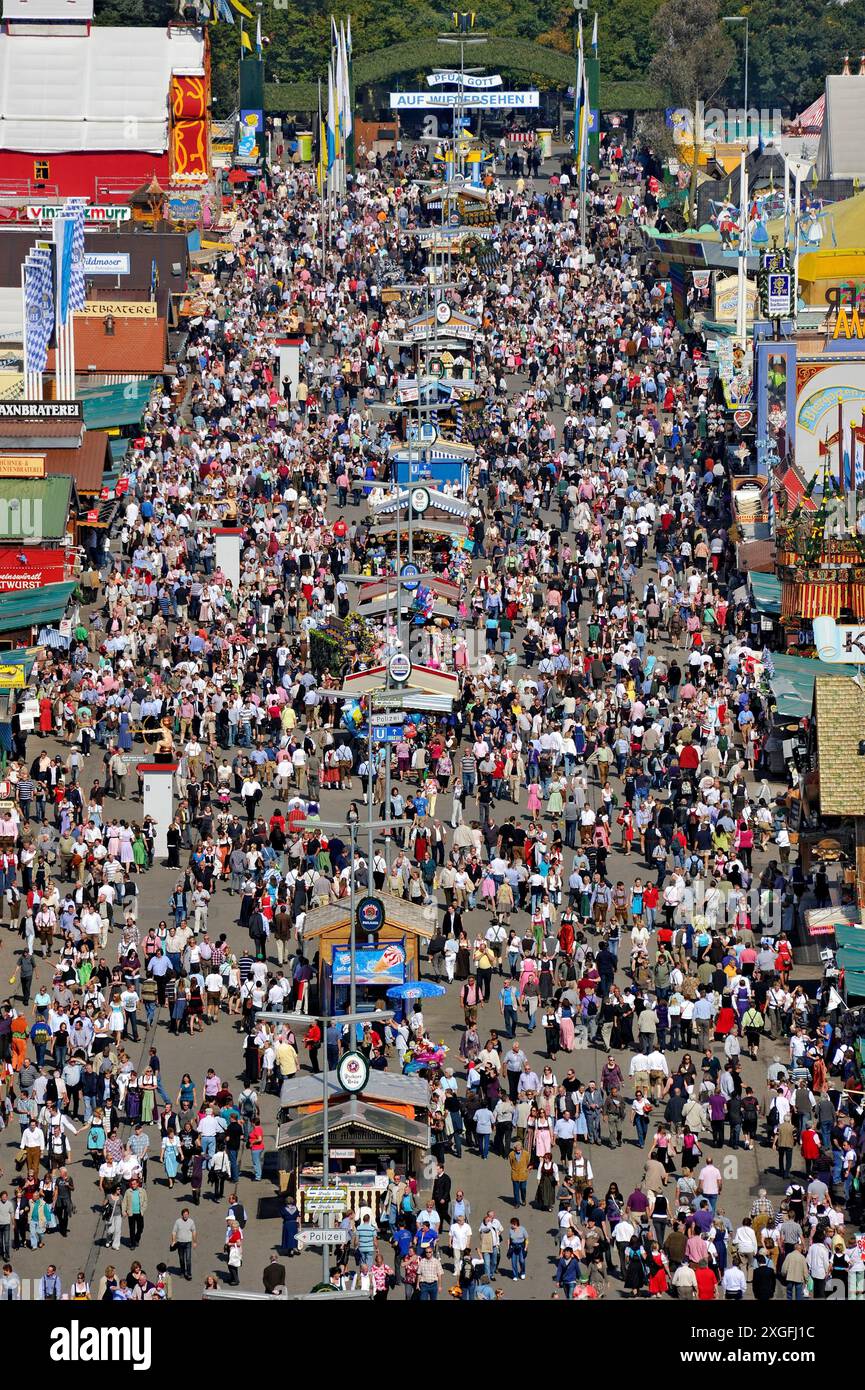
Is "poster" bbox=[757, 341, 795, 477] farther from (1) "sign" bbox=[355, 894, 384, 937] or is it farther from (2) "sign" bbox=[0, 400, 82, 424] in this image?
(1) "sign" bbox=[355, 894, 384, 937]

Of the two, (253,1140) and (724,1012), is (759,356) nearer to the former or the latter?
(724,1012)

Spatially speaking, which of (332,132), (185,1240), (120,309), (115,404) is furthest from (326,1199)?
(332,132)

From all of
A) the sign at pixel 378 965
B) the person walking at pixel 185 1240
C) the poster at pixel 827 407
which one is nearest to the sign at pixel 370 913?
the sign at pixel 378 965

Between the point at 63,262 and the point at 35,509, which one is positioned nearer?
the point at 35,509

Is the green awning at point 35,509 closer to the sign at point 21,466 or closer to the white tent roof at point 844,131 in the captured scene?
the sign at point 21,466

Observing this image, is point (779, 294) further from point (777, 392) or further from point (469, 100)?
point (469, 100)
